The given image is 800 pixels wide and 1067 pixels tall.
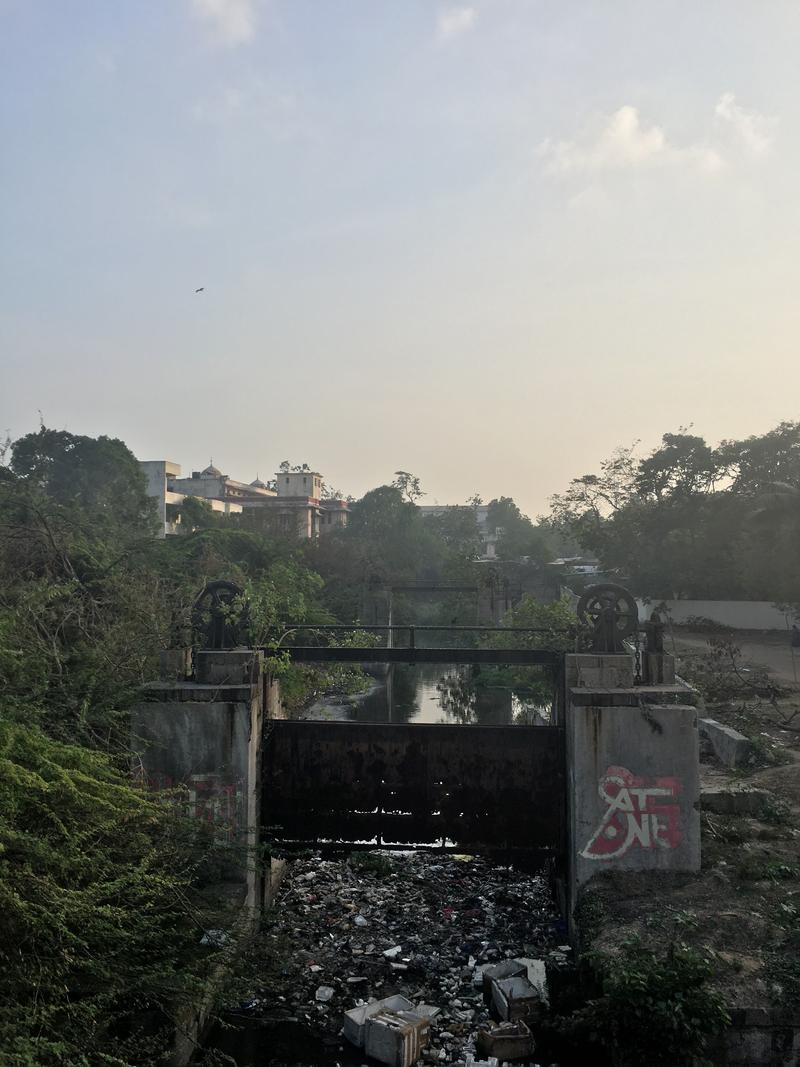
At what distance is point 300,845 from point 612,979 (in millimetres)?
4046

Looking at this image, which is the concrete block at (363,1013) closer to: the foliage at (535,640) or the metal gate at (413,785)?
the metal gate at (413,785)

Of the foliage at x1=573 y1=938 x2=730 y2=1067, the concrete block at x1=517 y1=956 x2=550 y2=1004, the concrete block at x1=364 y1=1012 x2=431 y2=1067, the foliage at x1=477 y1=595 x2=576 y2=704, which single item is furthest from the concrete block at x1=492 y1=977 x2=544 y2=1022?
the foliage at x1=477 y1=595 x2=576 y2=704

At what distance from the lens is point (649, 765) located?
7719 millimetres

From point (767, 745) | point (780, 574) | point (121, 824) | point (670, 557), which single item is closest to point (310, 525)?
point (670, 557)

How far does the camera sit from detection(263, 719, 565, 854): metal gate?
8.87m

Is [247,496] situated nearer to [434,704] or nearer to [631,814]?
[434,704]

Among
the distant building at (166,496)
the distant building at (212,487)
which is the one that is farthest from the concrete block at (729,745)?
the distant building at (212,487)

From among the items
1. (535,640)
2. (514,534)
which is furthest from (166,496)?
(535,640)

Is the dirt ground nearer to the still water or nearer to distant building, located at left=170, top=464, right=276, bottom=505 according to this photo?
the still water

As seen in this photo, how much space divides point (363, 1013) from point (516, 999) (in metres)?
1.29

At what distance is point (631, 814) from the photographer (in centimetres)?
771

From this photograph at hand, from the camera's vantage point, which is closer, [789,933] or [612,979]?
[612,979]

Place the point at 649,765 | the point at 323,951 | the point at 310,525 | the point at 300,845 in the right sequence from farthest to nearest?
the point at 310,525 → the point at 300,845 → the point at 323,951 → the point at 649,765

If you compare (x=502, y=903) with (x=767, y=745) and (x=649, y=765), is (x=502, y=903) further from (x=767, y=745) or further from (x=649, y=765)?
(x=767, y=745)
